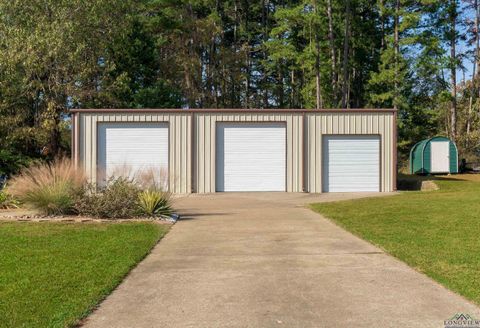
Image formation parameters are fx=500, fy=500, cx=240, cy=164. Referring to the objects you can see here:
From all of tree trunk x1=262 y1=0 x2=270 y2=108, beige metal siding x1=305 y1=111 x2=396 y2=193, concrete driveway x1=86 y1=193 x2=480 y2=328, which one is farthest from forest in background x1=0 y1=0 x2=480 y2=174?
concrete driveway x1=86 y1=193 x2=480 y2=328

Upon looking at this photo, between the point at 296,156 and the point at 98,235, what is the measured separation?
1307 cm

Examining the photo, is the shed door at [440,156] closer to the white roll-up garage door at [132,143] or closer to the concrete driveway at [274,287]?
the white roll-up garage door at [132,143]

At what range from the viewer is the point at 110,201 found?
38.1ft

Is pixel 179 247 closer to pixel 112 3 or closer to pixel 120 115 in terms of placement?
pixel 120 115

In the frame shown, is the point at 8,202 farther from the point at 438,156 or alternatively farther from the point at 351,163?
the point at 438,156

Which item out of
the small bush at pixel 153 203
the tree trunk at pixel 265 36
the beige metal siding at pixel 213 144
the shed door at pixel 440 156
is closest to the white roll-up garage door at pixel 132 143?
the beige metal siding at pixel 213 144

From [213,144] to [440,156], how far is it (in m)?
14.7

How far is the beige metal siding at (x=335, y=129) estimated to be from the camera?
21.3 meters

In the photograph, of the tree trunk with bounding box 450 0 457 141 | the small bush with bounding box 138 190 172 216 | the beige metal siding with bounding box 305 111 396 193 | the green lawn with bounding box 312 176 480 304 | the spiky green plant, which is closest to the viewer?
the green lawn with bounding box 312 176 480 304

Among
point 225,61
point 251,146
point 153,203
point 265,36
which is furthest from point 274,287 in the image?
point 265,36

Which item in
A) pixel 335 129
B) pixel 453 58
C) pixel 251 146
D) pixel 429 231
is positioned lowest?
pixel 429 231

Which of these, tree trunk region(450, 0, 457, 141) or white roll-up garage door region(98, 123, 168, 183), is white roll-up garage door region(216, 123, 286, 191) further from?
tree trunk region(450, 0, 457, 141)

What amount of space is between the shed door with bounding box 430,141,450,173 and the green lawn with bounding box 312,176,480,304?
13.0 meters

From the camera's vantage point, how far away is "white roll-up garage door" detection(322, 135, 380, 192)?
2150cm
